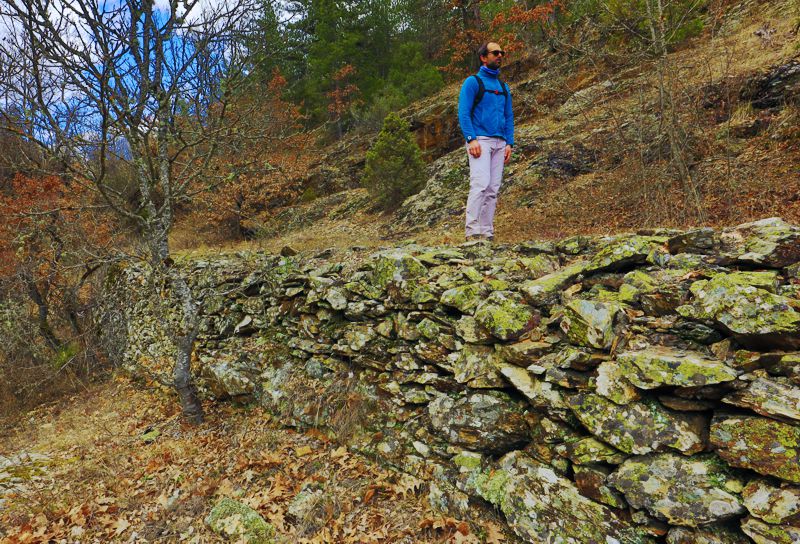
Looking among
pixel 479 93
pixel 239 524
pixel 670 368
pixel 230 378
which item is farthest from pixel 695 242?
pixel 230 378

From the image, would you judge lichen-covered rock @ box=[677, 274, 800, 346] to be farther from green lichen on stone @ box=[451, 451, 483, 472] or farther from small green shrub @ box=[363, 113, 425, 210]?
small green shrub @ box=[363, 113, 425, 210]

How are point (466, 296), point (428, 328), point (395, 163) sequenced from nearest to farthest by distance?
point (466, 296)
point (428, 328)
point (395, 163)

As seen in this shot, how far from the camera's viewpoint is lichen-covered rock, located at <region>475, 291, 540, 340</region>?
385 centimetres

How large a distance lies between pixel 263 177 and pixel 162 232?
9.11 m

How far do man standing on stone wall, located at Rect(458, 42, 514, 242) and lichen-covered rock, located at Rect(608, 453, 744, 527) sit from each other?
158 inches

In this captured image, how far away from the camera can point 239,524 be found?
385cm

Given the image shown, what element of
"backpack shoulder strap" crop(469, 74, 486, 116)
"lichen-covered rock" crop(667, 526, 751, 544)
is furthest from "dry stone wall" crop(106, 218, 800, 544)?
"backpack shoulder strap" crop(469, 74, 486, 116)

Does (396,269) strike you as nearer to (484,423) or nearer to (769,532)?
(484,423)

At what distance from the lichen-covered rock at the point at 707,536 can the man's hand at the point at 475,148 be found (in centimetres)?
469

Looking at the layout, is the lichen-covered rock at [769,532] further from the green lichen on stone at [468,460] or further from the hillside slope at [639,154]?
the hillside slope at [639,154]

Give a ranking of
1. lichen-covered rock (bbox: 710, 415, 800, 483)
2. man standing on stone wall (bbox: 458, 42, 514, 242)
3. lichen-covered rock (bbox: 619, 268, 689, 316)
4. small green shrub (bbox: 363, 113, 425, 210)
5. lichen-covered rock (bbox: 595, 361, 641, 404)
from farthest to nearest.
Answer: small green shrub (bbox: 363, 113, 425, 210)
man standing on stone wall (bbox: 458, 42, 514, 242)
lichen-covered rock (bbox: 619, 268, 689, 316)
lichen-covered rock (bbox: 595, 361, 641, 404)
lichen-covered rock (bbox: 710, 415, 800, 483)

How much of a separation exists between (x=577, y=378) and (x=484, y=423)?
3.40 ft

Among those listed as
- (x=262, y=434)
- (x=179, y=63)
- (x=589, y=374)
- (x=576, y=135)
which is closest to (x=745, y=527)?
(x=589, y=374)

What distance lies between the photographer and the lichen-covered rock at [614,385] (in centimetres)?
301
